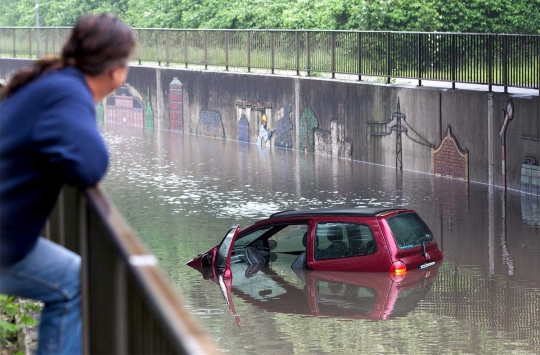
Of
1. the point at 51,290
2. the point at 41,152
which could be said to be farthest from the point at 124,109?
the point at 41,152

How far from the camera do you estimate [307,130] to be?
34.3m

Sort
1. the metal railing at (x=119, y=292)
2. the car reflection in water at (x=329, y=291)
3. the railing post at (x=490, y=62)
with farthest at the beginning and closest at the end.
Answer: the railing post at (x=490, y=62)
the car reflection in water at (x=329, y=291)
the metal railing at (x=119, y=292)

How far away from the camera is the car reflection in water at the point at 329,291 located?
46.2 feet

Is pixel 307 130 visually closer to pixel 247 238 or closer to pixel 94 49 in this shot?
pixel 247 238

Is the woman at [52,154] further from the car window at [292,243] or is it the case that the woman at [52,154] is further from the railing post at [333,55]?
the railing post at [333,55]

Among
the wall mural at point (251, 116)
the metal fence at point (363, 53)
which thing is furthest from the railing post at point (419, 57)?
the wall mural at point (251, 116)

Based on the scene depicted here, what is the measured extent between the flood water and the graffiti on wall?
13.3 inches

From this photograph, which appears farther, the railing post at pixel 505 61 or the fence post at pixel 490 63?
the fence post at pixel 490 63

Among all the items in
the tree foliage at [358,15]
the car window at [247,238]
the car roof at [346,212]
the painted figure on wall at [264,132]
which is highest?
the tree foliage at [358,15]

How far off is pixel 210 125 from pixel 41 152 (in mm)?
37969

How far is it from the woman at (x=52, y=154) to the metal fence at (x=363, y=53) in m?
12.9

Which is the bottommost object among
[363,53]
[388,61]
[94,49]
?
[94,49]

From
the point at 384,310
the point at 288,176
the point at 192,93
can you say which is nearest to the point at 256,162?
the point at 288,176

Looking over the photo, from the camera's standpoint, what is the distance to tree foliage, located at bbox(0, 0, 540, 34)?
138ft
